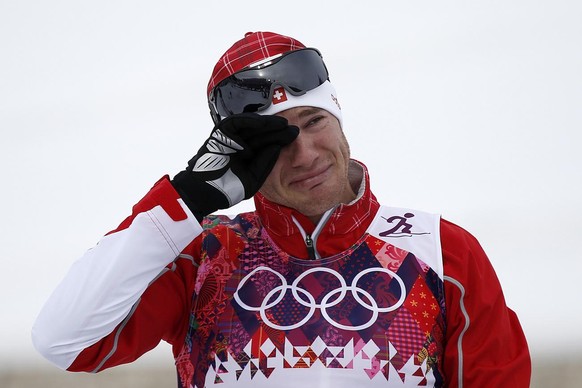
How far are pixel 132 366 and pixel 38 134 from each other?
5.37 feet

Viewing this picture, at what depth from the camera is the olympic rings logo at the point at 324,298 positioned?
168 cm

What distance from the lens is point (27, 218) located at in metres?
4.59

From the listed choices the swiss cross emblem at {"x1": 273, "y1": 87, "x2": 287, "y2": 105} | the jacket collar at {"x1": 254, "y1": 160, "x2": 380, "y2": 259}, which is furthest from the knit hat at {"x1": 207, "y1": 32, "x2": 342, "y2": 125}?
the jacket collar at {"x1": 254, "y1": 160, "x2": 380, "y2": 259}

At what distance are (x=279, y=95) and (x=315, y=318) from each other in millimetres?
530

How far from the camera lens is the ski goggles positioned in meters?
1.79

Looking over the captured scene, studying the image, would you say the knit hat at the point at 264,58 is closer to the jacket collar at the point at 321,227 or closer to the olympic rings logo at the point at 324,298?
the jacket collar at the point at 321,227

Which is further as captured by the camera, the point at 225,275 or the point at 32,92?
the point at 32,92

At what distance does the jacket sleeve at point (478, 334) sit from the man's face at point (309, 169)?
312 mm

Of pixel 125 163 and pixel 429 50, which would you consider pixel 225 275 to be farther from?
pixel 429 50

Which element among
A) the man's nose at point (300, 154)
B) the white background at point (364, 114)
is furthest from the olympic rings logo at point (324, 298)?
the white background at point (364, 114)

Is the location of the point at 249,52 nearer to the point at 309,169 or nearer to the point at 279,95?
the point at 279,95

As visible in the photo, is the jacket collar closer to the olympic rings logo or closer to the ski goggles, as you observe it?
the olympic rings logo

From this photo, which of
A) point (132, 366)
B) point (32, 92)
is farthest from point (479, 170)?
point (32, 92)

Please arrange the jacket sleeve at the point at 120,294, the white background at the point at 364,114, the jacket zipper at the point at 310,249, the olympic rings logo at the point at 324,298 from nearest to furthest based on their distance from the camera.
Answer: the jacket sleeve at the point at 120,294 < the olympic rings logo at the point at 324,298 < the jacket zipper at the point at 310,249 < the white background at the point at 364,114
